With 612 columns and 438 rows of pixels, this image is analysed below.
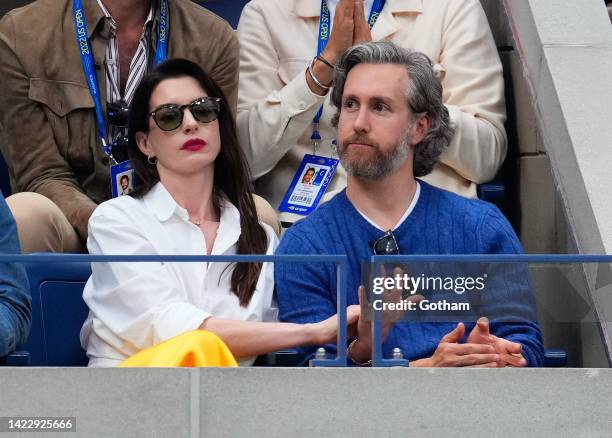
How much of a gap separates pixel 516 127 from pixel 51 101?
181 centimetres

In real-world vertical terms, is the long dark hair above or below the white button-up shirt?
above

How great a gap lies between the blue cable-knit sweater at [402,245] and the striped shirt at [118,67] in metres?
1.15

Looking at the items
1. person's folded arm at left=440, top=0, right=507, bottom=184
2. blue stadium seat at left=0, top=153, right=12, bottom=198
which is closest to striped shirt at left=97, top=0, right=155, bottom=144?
blue stadium seat at left=0, top=153, right=12, bottom=198

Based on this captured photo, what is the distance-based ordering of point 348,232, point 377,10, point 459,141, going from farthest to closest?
point 377,10 < point 459,141 < point 348,232

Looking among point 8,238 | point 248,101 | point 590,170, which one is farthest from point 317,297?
point 248,101

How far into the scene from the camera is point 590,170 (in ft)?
18.3

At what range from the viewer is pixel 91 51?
619 centimetres

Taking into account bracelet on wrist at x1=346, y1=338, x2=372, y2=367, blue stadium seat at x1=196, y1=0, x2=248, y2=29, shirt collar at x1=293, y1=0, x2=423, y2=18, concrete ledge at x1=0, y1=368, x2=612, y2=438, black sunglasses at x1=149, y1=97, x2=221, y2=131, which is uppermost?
blue stadium seat at x1=196, y1=0, x2=248, y2=29

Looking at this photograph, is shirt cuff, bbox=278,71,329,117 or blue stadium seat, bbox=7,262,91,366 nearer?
blue stadium seat, bbox=7,262,91,366

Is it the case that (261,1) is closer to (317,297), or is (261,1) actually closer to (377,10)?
(377,10)

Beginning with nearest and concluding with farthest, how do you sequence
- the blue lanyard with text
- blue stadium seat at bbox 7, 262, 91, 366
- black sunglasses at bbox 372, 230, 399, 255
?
blue stadium seat at bbox 7, 262, 91, 366 < black sunglasses at bbox 372, 230, 399, 255 < the blue lanyard with text

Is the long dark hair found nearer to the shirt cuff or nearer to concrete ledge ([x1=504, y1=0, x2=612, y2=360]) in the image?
the shirt cuff

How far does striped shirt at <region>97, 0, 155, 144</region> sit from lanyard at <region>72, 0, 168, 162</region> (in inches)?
1.5

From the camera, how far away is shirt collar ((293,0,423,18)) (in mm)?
6395
